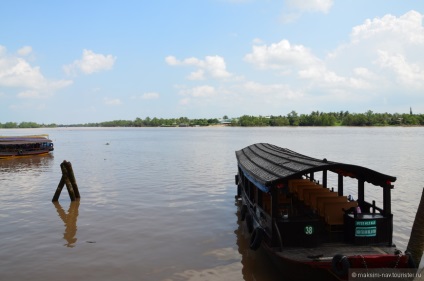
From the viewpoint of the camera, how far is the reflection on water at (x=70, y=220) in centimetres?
1320

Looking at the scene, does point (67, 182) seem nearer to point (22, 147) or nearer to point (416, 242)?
point (416, 242)

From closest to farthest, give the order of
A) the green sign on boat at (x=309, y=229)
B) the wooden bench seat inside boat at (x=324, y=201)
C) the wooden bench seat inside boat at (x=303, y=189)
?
1. the green sign on boat at (x=309, y=229)
2. the wooden bench seat inside boat at (x=324, y=201)
3. the wooden bench seat inside boat at (x=303, y=189)

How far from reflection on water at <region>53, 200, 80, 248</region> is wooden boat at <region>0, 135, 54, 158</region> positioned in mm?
29948

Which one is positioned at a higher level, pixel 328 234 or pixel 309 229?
pixel 309 229

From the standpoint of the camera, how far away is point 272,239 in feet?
29.7

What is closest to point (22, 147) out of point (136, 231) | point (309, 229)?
point (136, 231)

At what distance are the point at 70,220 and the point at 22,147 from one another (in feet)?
115

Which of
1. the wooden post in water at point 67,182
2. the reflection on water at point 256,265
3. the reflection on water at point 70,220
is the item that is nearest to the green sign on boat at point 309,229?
the reflection on water at point 256,265

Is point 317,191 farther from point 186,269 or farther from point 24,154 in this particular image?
point 24,154

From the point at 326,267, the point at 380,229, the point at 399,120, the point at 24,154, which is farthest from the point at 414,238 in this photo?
the point at 399,120

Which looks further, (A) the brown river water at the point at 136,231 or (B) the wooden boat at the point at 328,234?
(A) the brown river water at the point at 136,231

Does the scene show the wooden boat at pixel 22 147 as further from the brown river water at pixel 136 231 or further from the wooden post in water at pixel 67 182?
the wooden post in water at pixel 67 182

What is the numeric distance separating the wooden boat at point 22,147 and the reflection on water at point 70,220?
2995 cm

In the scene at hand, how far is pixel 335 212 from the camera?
32.1ft
